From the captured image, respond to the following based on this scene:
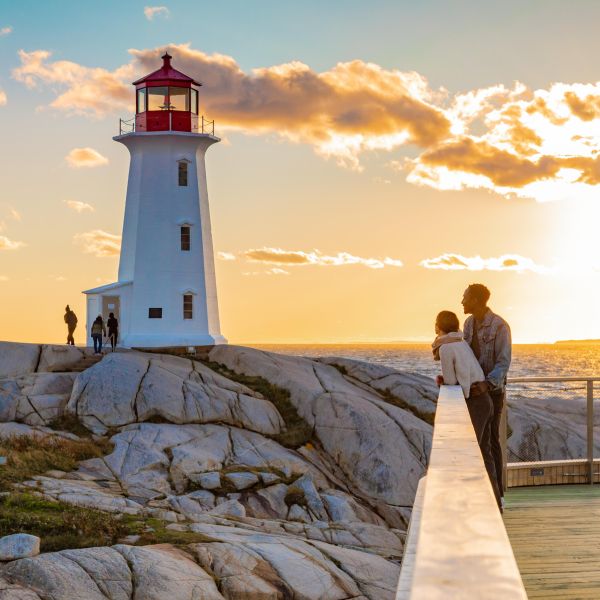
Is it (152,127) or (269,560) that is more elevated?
(152,127)

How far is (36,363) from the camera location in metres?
39.0

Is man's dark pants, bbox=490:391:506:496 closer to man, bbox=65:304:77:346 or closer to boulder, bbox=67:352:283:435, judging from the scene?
boulder, bbox=67:352:283:435

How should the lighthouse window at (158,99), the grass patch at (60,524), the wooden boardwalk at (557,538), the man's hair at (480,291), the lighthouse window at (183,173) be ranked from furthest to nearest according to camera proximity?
1. the lighthouse window at (158,99)
2. the lighthouse window at (183,173)
3. the grass patch at (60,524)
4. the man's hair at (480,291)
5. the wooden boardwalk at (557,538)

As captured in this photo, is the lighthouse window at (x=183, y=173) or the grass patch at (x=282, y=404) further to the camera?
the lighthouse window at (x=183, y=173)

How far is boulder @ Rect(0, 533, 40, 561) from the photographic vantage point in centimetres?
1420

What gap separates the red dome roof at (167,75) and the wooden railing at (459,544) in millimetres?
43700

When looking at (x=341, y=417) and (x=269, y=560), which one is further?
(x=341, y=417)

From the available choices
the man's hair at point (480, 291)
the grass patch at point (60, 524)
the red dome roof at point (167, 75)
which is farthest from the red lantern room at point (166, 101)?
the man's hair at point (480, 291)

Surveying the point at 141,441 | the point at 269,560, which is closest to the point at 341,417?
the point at 141,441

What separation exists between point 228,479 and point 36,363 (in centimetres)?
1553

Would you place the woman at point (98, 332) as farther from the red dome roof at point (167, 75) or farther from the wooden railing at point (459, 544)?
the wooden railing at point (459, 544)

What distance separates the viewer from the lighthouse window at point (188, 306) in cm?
4500

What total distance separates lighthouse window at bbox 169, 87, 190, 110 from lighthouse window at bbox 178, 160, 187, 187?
120 inches

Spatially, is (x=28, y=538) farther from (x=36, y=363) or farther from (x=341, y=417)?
(x=36, y=363)
